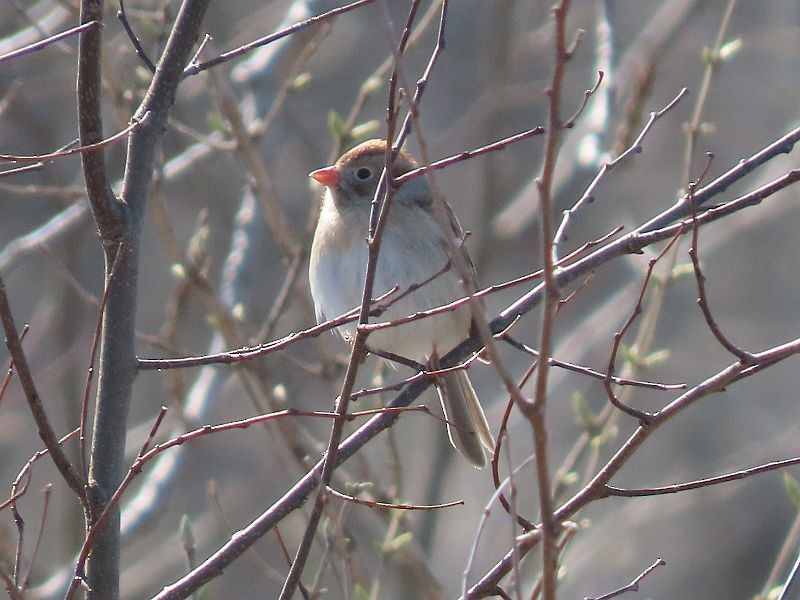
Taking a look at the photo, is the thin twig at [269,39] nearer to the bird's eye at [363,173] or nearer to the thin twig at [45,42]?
the thin twig at [45,42]

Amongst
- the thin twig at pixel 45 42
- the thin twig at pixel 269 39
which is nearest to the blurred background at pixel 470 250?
the thin twig at pixel 269 39

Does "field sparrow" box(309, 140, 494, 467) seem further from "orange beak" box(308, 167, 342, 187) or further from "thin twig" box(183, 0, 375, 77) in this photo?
"thin twig" box(183, 0, 375, 77)

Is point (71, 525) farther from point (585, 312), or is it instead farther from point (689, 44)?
point (689, 44)

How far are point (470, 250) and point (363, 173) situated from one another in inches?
86.4

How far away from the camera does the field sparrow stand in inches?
153

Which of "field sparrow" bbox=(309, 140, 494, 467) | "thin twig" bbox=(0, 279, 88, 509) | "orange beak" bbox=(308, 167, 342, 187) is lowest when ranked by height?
"thin twig" bbox=(0, 279, 88, 509)

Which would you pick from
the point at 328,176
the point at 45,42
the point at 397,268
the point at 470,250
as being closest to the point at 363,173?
the point at 328,176

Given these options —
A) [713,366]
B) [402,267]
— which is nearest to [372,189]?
[402,267]

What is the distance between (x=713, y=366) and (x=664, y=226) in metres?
6.02

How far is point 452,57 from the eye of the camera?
8.26m

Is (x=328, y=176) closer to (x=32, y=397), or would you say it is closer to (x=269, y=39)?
(x=269, y=39)

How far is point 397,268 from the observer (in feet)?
12.8

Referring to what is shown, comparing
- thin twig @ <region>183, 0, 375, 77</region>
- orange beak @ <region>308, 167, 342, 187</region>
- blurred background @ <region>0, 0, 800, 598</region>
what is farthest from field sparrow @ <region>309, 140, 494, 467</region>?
thin twig @ <region>183, 0, 375, 77</region>

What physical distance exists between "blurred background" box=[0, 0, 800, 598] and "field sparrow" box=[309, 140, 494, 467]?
17 centimetres
